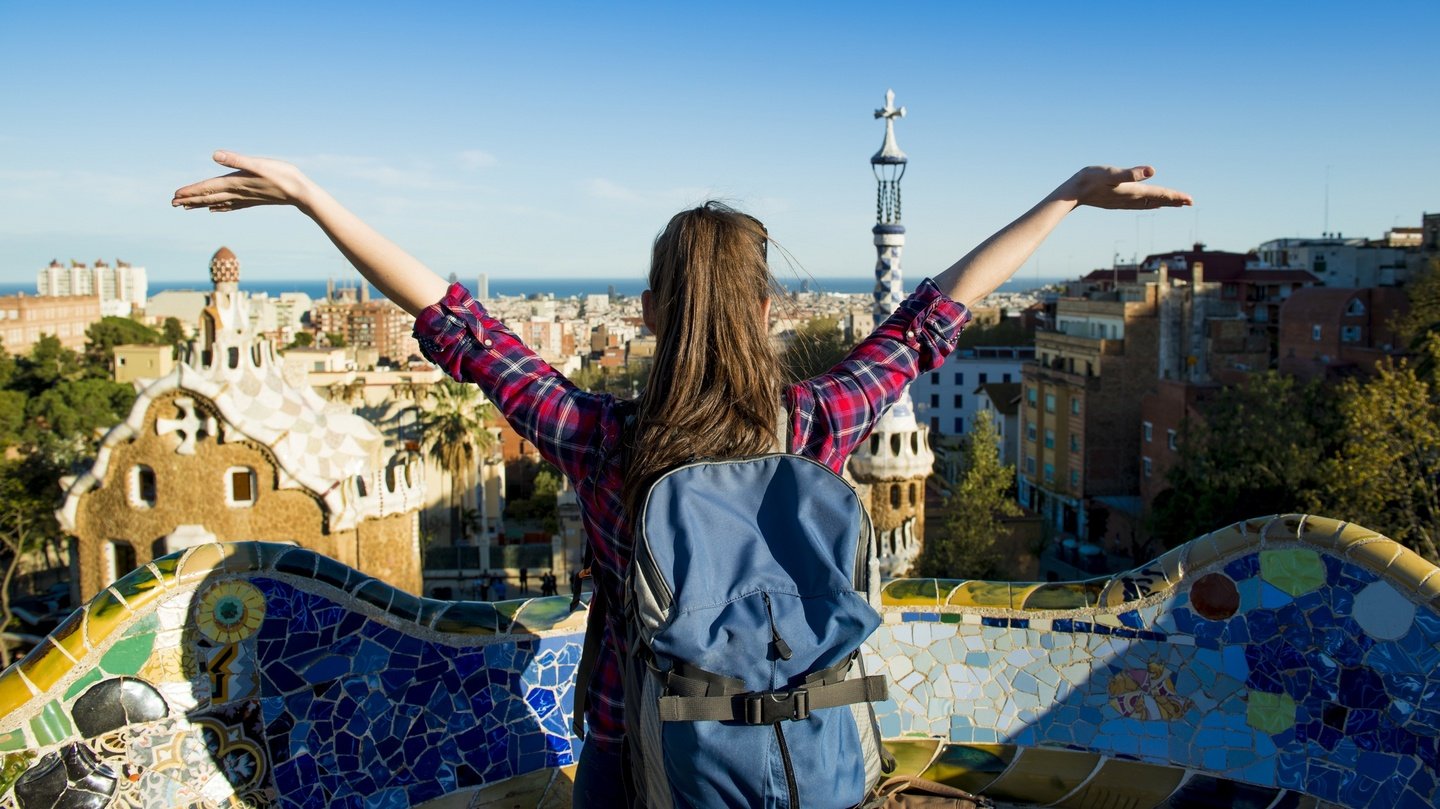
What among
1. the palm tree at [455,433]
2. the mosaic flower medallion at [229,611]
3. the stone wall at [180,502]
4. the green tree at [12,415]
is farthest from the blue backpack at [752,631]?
the green tree at [12,415]

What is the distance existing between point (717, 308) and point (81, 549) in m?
12.6

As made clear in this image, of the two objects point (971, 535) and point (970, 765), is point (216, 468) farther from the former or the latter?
point (971, 535)

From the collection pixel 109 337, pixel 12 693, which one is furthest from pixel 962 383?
pixel 12 693

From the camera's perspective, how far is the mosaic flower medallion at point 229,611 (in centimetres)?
346

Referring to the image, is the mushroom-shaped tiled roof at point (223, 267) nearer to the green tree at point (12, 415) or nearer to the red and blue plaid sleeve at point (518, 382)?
the red and blue plaid sleeve at point (518, 382)

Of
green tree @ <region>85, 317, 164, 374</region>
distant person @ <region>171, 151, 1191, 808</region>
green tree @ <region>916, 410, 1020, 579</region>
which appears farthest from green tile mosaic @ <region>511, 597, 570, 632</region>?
green tree @ <region>85, 317, 164, 374</region>

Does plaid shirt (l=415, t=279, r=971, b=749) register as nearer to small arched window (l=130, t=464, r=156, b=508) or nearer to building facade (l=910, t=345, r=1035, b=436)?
small arched window (l=130, t=464, r=156, b=508)

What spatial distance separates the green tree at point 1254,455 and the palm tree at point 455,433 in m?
14.2

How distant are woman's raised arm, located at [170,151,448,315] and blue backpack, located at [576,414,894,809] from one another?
0.67 meters

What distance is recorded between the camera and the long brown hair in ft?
6.46

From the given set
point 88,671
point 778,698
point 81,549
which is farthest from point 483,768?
point 81,549

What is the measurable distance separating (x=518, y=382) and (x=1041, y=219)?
107 centimetres

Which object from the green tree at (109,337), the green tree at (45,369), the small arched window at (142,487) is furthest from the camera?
the green tree at (109,337)

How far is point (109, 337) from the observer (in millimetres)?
48531
